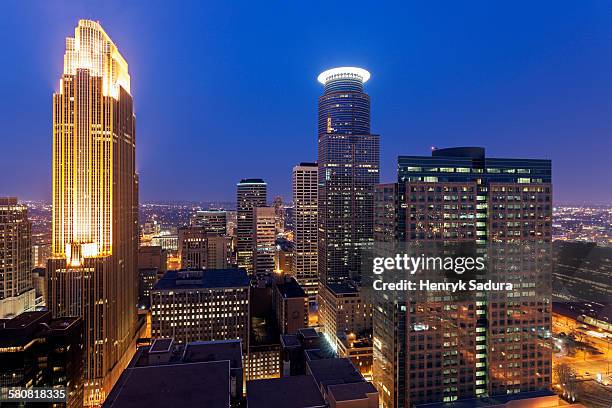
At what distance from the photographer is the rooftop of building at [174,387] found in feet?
106

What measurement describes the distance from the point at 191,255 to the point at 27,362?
78722 mm

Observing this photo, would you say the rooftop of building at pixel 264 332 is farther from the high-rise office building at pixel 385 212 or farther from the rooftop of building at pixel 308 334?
the high-rise office building at pixel 385 212

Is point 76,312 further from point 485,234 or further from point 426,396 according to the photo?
point 485,234

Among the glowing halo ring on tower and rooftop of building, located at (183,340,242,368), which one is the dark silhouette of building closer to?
rooftop of building, located at (183,340,242,368)

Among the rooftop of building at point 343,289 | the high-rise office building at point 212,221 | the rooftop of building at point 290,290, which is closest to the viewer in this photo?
the rooftop of building at point 343,289

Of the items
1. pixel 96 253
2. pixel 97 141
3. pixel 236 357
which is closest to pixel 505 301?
pixel 236 357

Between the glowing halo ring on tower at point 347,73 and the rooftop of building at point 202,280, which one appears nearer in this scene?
the rooftop of building at point 202,280

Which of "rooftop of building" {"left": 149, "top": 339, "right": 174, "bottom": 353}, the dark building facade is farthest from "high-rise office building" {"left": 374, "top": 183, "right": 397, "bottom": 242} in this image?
the dark building facade

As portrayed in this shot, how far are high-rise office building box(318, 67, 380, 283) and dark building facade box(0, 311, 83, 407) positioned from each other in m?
69.5

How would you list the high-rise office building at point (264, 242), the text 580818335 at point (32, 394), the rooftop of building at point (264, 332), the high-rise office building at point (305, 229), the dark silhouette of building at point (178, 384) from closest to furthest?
the dark silhouette of building at point (178, 384) → the text 580818335 at point (32, 394) → the rooftop of building at point (264, 332) → the high-rise office building at point (305, 229) → the high-rise office building at point (264, 242)

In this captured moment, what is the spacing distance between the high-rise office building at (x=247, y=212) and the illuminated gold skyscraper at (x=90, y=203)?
252 ft

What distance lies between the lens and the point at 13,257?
87375 mm

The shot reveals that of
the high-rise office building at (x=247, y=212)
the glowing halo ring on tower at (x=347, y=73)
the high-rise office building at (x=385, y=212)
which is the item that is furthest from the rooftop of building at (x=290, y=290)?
the glowing halo ring on tower at (x=347, y=73)

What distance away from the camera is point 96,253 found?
70.8 m
